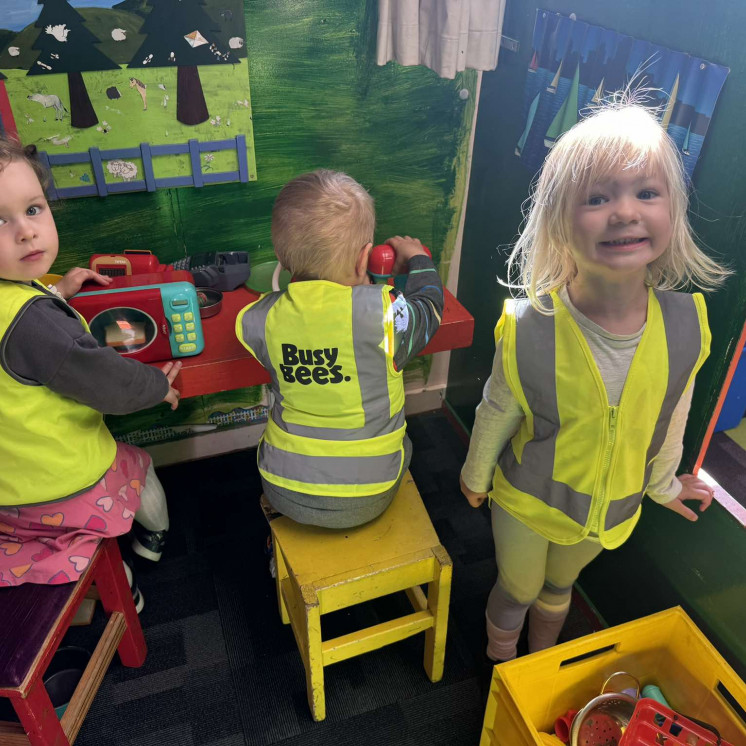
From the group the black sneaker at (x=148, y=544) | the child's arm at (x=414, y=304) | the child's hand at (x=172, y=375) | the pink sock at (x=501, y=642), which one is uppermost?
the child's arm at (x=414, y=304)

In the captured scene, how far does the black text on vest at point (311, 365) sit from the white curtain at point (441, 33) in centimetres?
96

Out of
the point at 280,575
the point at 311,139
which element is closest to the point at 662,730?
the point at 280,575

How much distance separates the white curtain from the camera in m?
1.76

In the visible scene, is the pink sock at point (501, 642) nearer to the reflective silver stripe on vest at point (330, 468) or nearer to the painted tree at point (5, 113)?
the reflective silver stripe on vest at point (330, 468)

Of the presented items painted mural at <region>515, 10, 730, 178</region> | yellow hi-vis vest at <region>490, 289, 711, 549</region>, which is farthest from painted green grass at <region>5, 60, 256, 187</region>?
yellow hi-vis vest at <region>490, 289, 711, 549</region>

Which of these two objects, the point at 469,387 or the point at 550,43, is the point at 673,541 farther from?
the point at 550,43

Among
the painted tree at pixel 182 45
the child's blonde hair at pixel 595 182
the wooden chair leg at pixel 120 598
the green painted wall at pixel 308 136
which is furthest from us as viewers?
the green painted wall at pixel 308 136

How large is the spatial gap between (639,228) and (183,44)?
128cm

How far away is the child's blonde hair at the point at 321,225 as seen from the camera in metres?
1.28

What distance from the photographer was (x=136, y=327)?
161 centimetres

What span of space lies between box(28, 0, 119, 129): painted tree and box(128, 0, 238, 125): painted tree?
10cm

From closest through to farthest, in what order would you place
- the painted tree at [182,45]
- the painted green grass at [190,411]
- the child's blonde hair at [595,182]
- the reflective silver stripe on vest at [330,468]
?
the child's blonde hair at [595,182] < the reflective silver stripe on vest at [330,468] < the painted tree at [182,45] < the painted green grass at [190,411]

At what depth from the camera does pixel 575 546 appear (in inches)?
57.5

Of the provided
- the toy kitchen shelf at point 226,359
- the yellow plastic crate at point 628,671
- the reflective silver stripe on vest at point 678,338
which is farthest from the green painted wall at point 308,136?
the yellow plastic crate at point 628,671
